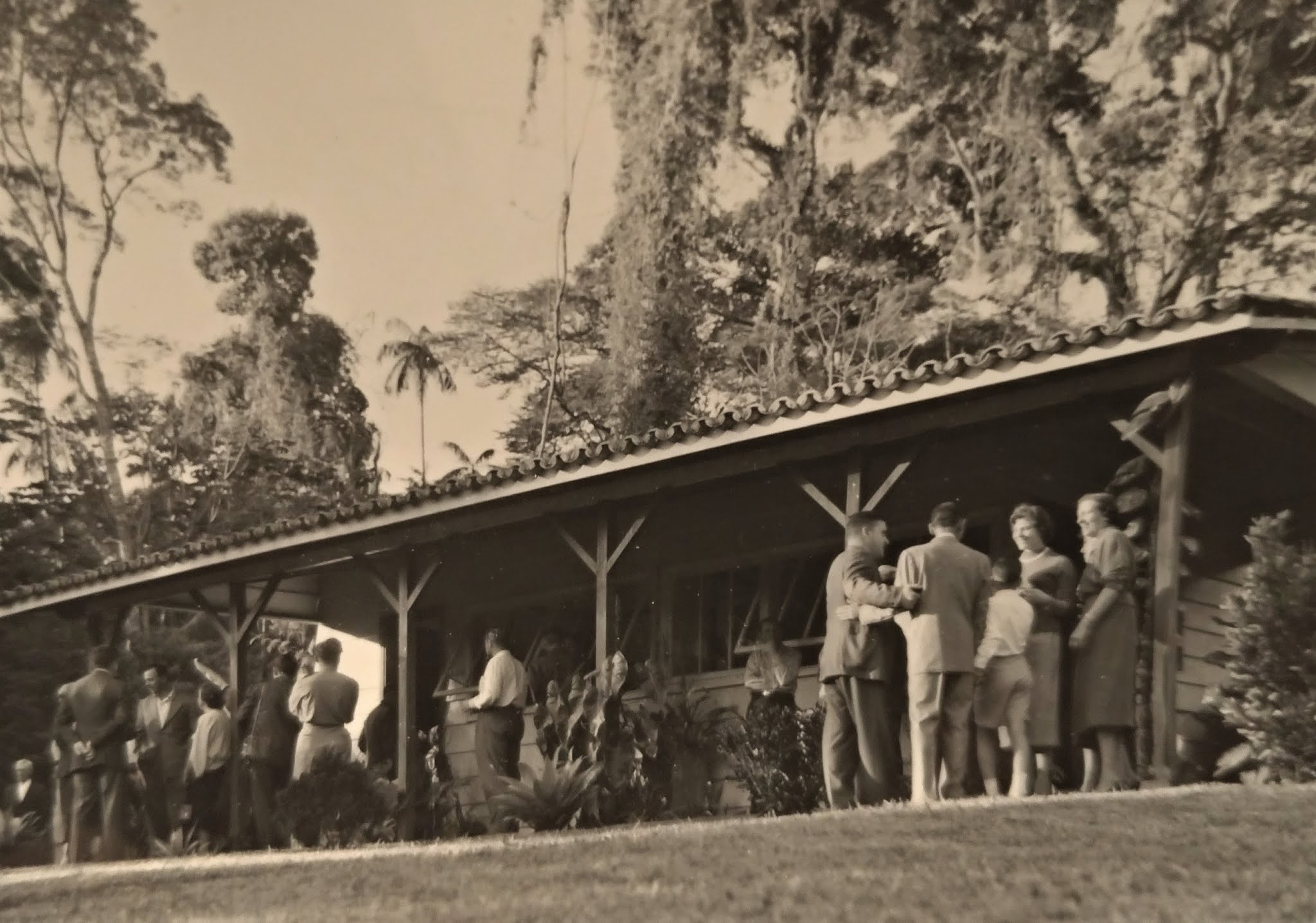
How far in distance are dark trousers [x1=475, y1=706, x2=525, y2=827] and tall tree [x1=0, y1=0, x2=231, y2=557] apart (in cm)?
2175

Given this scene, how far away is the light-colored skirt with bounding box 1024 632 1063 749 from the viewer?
30.8 feet

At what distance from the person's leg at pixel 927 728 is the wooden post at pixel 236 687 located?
24.1 ft

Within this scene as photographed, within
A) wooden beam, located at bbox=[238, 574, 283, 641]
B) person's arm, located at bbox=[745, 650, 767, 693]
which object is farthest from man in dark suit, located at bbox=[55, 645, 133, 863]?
person's arm, located at bbox=[745, 650, 767, 693]

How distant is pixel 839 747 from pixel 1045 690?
4.14ft

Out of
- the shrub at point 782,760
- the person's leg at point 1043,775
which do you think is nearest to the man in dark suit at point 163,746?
the shrub at point 782,760

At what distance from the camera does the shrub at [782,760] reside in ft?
37.4

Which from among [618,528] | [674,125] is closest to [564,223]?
[674,125]

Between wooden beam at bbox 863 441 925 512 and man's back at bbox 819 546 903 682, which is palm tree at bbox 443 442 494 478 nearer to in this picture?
wooden beam at bbox 863 441 925 512

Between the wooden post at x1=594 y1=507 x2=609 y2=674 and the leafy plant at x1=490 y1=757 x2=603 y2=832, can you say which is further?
the wooden post at x1=594 y1=507 x2=609 y2=674

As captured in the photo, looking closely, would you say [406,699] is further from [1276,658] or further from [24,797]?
[1276,658]

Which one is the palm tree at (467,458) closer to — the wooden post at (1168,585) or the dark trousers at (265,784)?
the dark trousers at (265,784)

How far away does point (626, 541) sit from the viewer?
12445 millimetres

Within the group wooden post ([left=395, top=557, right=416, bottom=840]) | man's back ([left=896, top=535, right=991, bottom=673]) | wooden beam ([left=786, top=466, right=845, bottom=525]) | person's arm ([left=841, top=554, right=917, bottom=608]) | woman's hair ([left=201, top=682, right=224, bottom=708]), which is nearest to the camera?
man's back ([left=896, top=535, right=991, bottom=673])

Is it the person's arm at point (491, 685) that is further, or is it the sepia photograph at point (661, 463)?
the person's arm at point (491, 685)
